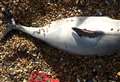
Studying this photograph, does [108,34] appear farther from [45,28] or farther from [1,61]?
[1,61]

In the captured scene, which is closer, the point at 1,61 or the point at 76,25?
the point at 76,25

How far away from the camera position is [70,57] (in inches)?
218

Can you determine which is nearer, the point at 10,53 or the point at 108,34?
the point at 108,34

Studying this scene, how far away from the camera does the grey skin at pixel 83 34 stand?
5.07 metres

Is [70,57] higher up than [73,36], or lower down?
lower down

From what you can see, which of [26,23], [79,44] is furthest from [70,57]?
[26,23]

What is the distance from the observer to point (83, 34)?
5094mm

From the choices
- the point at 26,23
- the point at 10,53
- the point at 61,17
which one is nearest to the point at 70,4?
the point at 61,17

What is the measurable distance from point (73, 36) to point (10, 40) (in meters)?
0.99

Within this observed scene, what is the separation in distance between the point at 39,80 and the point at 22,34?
27.3 inches

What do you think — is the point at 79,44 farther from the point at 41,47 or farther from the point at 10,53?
the point at 10,53

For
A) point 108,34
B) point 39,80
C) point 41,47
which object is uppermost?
point 108,34

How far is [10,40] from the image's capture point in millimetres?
5703

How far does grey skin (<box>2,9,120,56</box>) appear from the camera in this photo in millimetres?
5074
